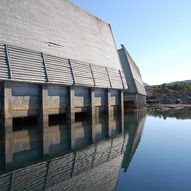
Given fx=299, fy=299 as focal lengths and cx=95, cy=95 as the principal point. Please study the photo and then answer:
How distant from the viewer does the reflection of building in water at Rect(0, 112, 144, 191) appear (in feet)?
26.9

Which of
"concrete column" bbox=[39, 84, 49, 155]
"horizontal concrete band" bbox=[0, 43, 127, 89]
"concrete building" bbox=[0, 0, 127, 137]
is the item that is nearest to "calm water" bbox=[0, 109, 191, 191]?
"concrete column" bbox=[39, 84, 49, 155]

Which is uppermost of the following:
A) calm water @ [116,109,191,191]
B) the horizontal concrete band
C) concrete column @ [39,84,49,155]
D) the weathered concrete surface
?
the weathered concrete surface

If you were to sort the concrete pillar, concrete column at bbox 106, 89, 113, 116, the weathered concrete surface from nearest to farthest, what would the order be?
1. the weathered concrete surface
2. the concrete pillar
3. concrete column at bbox 106, 89, 113, 116

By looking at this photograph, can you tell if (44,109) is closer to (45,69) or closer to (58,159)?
(45,69)

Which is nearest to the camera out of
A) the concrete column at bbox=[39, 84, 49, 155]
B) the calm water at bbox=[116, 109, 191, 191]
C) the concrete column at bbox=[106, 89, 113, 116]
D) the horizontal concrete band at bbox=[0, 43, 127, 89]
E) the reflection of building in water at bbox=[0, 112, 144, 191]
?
the calm water at bbox=[116, 109, 191, 191]

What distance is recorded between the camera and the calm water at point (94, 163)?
26.5 ft

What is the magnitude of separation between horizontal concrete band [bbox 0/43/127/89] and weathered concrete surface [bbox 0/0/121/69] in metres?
0.71

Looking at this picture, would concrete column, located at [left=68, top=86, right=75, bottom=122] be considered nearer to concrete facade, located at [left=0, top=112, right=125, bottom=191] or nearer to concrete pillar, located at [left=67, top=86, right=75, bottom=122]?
concrete pillar, located at [left=67, top=86, right=75, bottom=122]

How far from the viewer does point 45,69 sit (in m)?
23.1

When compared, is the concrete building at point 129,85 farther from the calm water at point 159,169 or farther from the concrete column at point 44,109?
the calm water at point 159,169

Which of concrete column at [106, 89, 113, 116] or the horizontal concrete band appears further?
concrete column at [106, 89, 113, 116]

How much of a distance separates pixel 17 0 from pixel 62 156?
54.9 feet

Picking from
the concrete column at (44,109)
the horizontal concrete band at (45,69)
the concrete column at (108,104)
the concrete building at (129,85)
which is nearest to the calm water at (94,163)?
the concrete column at (44,109)

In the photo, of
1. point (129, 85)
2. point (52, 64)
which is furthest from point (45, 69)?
point (129, 85)
